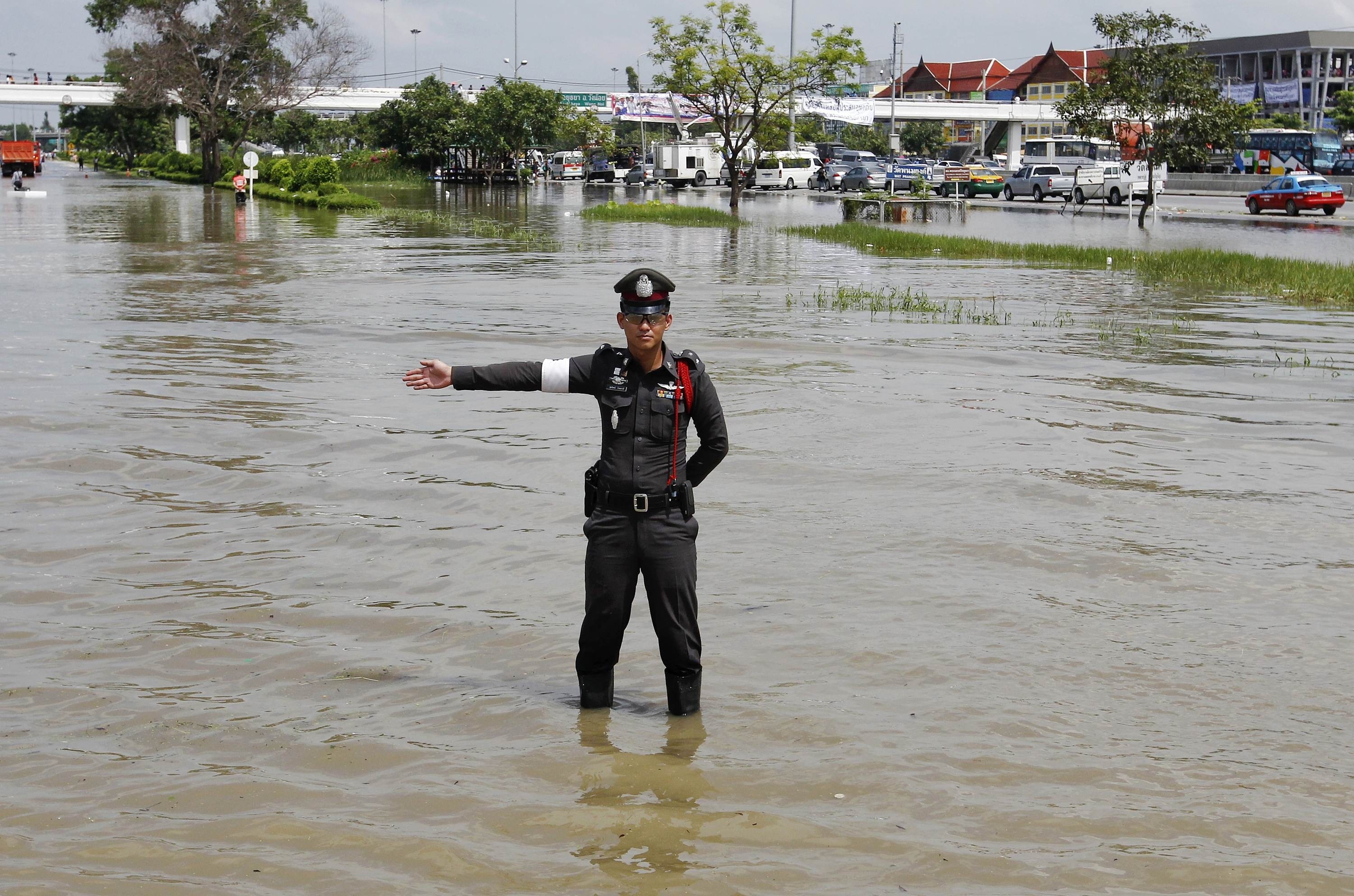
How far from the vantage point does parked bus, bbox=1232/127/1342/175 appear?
60156 mm

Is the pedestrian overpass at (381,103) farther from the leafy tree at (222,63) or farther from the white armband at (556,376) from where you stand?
the white armband at (556,376)

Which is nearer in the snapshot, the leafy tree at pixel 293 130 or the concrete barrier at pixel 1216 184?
the concrete barrier at pixel 1216 184

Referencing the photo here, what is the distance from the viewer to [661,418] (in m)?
4.98

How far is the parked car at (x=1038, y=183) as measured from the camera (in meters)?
53.4

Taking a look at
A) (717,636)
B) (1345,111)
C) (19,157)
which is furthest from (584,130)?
(717,636)

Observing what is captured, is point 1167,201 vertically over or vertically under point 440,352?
over

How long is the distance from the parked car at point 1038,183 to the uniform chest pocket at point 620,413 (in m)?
51.0

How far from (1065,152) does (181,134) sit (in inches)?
2299

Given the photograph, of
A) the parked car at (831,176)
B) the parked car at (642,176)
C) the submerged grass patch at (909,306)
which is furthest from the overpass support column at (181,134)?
the submerged grass patch at (909,306)

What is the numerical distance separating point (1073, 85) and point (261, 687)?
34352mm

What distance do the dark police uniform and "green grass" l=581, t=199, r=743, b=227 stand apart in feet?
106

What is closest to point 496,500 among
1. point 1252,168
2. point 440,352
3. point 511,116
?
point 440,352

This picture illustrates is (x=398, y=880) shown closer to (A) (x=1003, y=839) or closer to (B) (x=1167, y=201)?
(A) (x=1003, y=839)

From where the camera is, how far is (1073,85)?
36.0m
